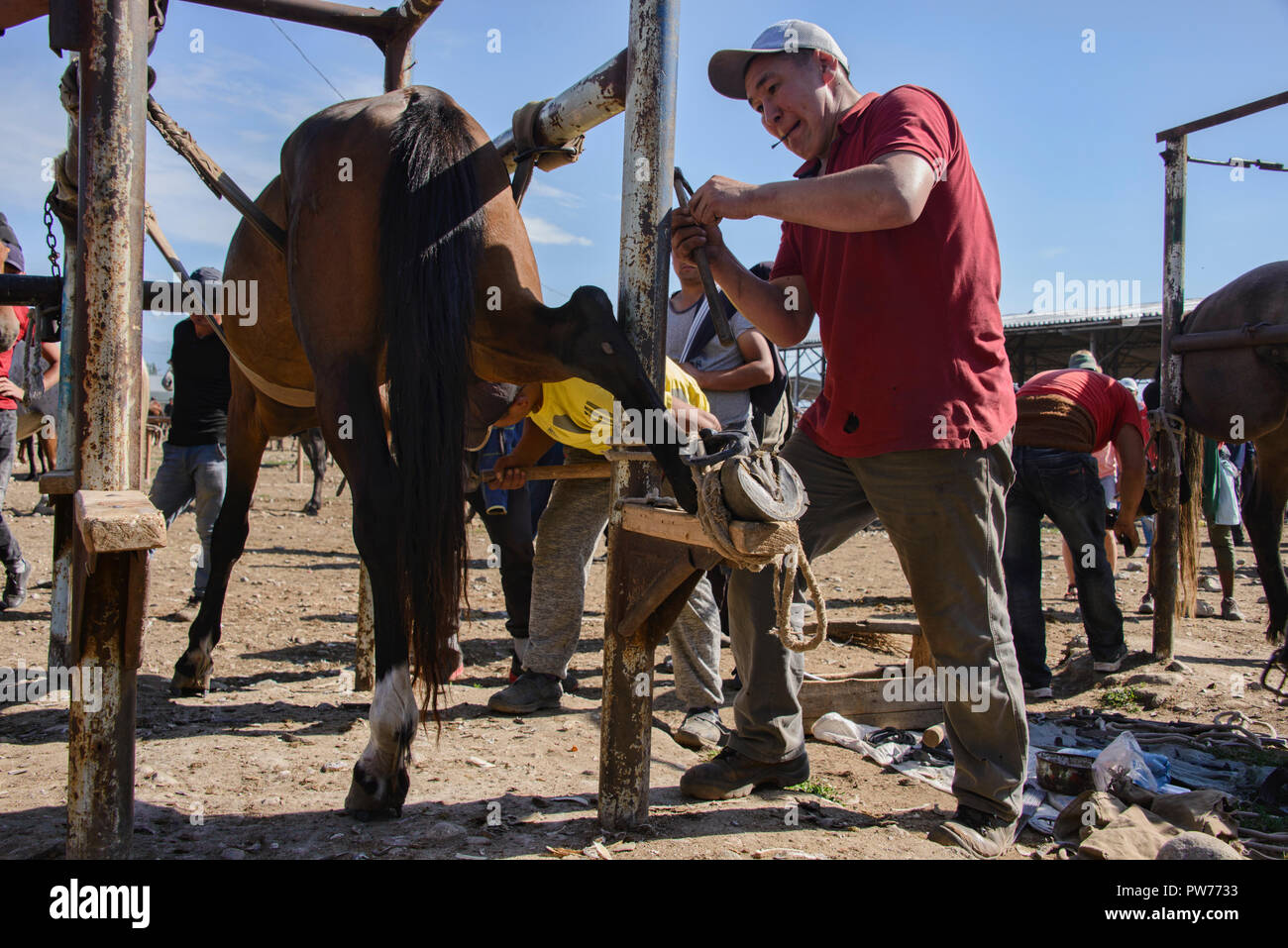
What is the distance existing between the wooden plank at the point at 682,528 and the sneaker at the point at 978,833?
1.06 meters

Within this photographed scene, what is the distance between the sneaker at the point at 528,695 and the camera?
366 centimetres

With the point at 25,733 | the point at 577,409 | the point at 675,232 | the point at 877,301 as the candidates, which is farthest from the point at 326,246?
the point at 25,733

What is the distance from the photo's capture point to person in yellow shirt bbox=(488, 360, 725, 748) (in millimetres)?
3539

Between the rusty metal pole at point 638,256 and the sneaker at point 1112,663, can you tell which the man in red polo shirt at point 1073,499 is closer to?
the sneaker at point 1112,663

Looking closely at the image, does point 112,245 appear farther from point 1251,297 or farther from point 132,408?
point 1251,297

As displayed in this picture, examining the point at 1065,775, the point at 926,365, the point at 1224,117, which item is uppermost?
the point at 1224,117

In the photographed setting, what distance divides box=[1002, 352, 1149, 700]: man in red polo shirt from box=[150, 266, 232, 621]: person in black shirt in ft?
15.8

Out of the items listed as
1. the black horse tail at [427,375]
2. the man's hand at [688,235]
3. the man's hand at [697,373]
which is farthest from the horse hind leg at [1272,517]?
the black horse tail at [427,375]

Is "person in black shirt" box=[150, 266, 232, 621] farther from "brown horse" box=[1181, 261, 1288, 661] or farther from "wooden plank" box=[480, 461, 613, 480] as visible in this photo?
"brown horse" box=[1181, 261, 1288, 661]

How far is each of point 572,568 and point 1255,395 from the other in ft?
13.0

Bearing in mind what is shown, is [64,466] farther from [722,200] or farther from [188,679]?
[722,200]

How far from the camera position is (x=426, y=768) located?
289cm

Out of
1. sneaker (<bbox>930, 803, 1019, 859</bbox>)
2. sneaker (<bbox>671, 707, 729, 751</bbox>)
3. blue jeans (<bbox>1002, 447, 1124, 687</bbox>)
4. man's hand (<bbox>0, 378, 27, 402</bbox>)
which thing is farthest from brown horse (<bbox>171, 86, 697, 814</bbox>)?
man's hand (<bbox>0, 378, 27, 402</bbox>)

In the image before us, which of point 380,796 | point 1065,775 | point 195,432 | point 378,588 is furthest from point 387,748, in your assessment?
point 195,432
